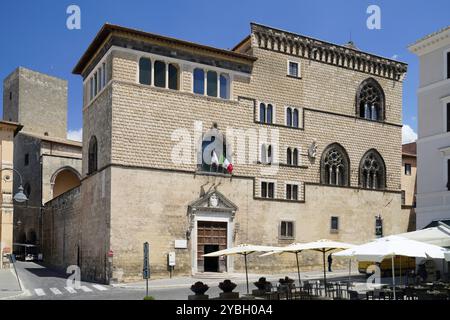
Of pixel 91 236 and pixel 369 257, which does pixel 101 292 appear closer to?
pixel 91 236

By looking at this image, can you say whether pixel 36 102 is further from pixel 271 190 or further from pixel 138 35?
pixel 271 190

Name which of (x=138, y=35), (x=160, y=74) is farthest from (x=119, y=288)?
(x=138, y=35)

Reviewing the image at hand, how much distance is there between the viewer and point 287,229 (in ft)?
120

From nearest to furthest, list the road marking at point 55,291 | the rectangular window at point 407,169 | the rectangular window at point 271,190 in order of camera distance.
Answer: the road marking at point 55,291 → the rectangular window at point 271,190 → the rectangular window at point 407,169

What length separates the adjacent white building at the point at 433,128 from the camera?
30.0 m

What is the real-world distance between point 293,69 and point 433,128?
10745 millimetres

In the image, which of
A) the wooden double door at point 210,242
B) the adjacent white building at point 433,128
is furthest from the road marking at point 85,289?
the adjacent white building at point 433,128

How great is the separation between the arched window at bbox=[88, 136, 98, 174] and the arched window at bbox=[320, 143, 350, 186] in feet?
49.2

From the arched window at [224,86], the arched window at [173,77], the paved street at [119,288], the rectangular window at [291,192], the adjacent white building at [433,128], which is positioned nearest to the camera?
the paved street at [119,288]

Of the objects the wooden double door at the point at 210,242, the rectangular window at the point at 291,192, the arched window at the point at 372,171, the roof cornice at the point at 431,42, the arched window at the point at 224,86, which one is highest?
the roof cornice at the point at 431,42

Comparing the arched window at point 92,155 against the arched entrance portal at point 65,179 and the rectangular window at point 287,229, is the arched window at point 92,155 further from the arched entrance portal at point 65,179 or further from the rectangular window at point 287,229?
the arched entrance portal at point 65,179

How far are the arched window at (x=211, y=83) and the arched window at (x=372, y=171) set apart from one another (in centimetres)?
1245
